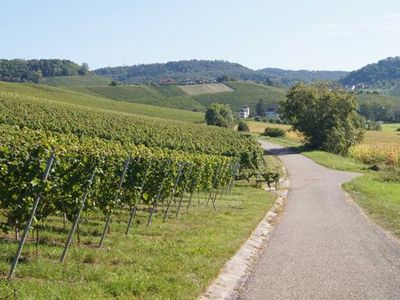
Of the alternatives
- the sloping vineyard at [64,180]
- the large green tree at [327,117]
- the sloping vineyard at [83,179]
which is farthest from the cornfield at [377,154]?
the sloping vineyard at [64,180]

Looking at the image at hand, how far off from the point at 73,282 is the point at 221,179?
19.9 metres

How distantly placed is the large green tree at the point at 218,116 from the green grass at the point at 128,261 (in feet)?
298

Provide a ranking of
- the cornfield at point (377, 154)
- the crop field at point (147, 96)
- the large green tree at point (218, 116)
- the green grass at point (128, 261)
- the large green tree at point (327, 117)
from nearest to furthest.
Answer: the green grass at point (128, 261) < the cornfield at point (377, 154) < the large green tree at point (327, 117) < the large green tree at point (218, 116) < the crop field at point (147, 96)

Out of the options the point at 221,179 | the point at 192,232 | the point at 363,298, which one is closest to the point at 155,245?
the point at 192,232

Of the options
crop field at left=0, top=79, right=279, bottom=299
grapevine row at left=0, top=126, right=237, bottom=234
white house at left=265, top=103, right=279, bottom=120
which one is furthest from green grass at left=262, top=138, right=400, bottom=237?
white house at left=265, top=103, right=279, bottom=120

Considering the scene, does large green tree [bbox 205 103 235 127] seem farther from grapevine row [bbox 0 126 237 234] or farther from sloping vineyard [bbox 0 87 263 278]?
grapevine row [bbox 0 126 237 234]

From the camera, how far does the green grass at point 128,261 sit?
842cm

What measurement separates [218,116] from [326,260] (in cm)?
10100

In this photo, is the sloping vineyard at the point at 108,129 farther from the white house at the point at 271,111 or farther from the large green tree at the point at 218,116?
the white house at the point at 271,111

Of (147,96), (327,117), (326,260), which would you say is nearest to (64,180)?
(326,260)

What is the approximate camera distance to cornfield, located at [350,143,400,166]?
193 ft

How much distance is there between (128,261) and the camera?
1081 centimetres

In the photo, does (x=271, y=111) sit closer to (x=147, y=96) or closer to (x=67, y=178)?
(x=147, y=96)

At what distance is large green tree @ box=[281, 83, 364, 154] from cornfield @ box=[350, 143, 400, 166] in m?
2.12
